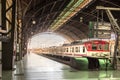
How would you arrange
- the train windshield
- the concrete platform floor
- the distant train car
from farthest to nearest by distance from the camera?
the train windshield < the distant train car < the concrete platform floor

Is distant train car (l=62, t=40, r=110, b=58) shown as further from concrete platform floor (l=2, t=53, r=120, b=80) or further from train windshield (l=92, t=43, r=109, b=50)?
concrete platform floor (l=2, t=53, r=120, b=80)

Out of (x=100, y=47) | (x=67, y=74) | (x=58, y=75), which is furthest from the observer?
(x=100, y=47)

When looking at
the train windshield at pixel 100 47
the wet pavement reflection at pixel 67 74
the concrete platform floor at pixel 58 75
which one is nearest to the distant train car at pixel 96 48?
the train windshield at pixel 100 47

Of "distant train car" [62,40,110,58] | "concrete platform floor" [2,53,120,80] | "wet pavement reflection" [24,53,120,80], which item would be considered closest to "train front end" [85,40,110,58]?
"distant train car" [62,40,110,58]

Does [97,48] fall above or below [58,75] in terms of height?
above

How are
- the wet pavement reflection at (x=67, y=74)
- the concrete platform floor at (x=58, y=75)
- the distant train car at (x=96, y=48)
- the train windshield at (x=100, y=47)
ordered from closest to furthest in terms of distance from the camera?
1. the concrete platform floor at (x=58, y=75)
2. the wet pavement reflection at (x=67, y=74)
3. the distant train car at (x=96, y=48)
4. the train windshield at (x=100, y=47)

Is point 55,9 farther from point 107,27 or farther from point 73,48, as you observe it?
point 107,27

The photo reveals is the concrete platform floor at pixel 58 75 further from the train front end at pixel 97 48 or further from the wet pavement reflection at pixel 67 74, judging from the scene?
the train front end at pixel 97 48

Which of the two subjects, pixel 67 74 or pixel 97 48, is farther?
pixel 97 48

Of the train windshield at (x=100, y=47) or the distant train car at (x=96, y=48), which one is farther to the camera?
the train windshield at (x=100, y=47)

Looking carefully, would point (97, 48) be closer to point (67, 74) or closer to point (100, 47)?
point (100, 47)

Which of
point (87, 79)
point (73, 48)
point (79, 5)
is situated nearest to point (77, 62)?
point (87, 79)

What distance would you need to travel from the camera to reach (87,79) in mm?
13180

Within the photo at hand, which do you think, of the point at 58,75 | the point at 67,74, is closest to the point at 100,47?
the point at 67,74
